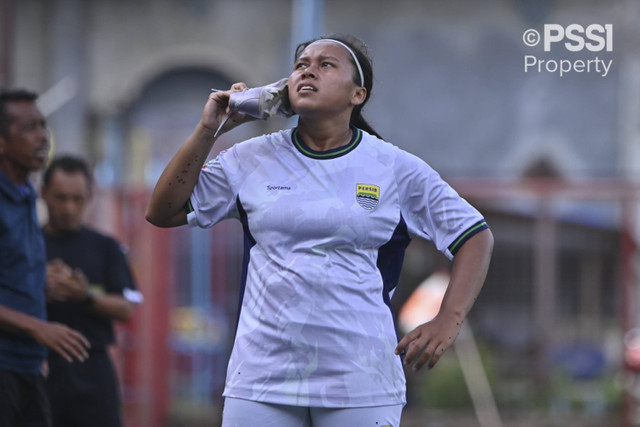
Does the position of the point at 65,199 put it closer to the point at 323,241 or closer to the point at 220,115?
the point at 220,115

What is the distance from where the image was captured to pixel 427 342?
345cm

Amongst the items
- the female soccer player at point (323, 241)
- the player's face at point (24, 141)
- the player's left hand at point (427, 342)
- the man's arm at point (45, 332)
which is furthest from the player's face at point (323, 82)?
the player's face at point (24, 141)

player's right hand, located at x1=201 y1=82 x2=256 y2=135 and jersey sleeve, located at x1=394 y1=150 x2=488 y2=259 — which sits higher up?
player's right hand, located at x1=201 y1=82 x2=256 y2=135

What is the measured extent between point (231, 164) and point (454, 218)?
2.53ft

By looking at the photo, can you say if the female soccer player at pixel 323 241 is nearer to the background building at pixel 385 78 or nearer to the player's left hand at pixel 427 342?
the player's left hand at pixel 427 342

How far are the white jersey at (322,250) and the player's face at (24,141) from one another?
1515 mm

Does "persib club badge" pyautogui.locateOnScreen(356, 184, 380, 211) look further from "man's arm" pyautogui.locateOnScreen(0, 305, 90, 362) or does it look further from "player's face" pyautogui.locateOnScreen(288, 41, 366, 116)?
"man's arm" pyautogui.locateOnScreen(0, 305, 90, 362)

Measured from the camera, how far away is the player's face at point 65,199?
5703mm

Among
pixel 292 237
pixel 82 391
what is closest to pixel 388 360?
pixel 292 237

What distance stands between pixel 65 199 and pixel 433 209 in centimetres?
265

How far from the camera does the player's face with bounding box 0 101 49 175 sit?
16.1ft

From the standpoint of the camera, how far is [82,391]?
5469mm

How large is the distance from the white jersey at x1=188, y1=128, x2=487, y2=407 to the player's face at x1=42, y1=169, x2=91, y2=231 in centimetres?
218

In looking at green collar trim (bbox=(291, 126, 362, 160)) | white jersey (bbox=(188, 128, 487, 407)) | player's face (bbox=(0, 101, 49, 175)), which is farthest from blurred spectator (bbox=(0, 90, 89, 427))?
green collar trim (bbox=(291, 126, 362, 160))
